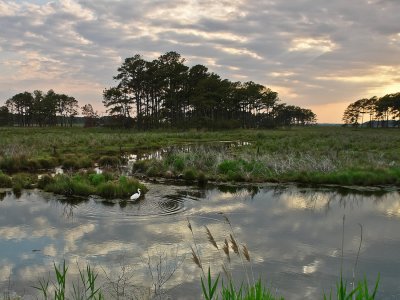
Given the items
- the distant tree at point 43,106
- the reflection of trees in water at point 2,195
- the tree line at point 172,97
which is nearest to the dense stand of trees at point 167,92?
the tree line at point 172,97

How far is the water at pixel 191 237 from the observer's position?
8219mm

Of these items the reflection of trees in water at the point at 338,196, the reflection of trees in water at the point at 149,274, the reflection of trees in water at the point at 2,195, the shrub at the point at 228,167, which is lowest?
the reflection of trees in water at the point at 149,274

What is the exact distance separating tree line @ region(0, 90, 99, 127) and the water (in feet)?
307

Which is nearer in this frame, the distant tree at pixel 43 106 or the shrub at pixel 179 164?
the shrub at pixel 179 164

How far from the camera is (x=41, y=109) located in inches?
4151

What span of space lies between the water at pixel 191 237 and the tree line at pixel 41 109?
93.4m

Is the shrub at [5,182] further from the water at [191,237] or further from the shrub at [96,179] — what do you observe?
the shrub at [96,179]

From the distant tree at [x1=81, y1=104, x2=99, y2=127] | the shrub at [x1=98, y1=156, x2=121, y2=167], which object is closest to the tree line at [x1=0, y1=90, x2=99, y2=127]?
the distant tree at [x1=81, y1=104, x2=99, y2=127]

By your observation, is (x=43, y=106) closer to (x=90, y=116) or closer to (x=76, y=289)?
(x=90, y=116)

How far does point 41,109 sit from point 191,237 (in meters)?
105

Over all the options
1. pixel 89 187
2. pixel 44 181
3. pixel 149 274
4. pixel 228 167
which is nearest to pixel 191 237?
pixel 149 274

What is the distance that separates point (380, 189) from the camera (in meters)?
18.5

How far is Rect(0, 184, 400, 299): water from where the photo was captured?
8.22m

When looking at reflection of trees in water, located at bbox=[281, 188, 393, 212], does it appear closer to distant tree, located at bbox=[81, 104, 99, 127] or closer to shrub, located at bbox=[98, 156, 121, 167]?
shrub, located at bbox=[98, 156, 121, 167]
